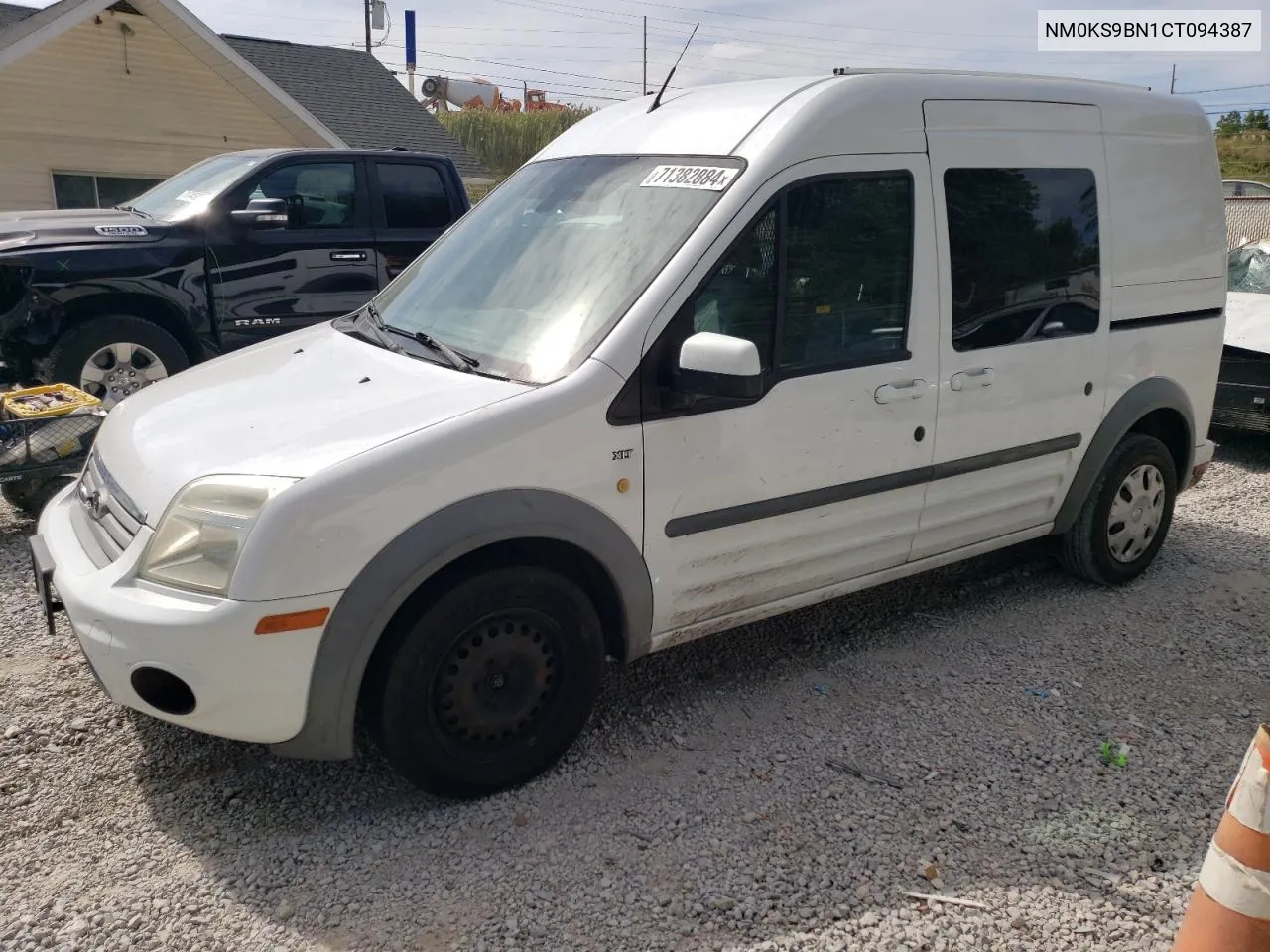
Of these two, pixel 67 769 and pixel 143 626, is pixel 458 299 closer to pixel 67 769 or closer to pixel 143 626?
pixel 143 626

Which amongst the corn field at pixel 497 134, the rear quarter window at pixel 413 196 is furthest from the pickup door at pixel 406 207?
the corn field at pixel 497 134

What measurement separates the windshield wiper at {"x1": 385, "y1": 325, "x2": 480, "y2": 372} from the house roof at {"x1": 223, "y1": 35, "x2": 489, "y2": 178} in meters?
15.8

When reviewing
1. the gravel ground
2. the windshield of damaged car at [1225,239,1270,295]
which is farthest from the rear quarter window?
the windshield of damaged car at [1225,239,1270,295]

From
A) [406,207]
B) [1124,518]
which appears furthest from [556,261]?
[406,207]

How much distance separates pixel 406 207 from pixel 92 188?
995 cm

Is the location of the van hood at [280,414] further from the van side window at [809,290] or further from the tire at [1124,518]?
the tire at [1124,518]

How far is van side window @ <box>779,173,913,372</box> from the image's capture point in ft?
11.5

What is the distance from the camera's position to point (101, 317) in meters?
6.50

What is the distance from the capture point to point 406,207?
26.3ft

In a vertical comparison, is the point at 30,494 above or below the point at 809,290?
below

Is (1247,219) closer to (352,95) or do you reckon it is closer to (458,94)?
(352,95)

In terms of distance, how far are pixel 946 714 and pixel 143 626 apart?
269cm

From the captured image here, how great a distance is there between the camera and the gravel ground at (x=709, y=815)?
2.71 m

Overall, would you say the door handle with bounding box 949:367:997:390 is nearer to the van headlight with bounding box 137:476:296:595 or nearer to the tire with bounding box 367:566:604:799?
the tire with bounding box 367:566:604:799
